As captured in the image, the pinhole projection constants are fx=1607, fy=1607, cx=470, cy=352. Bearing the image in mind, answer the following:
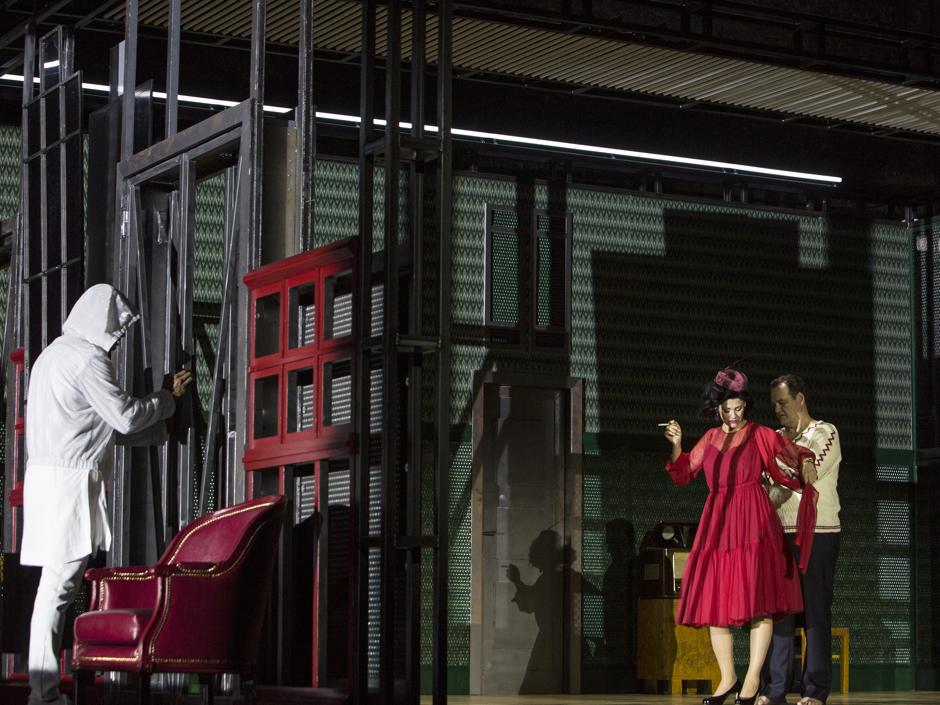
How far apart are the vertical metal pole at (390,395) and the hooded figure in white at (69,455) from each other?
109 centimetres

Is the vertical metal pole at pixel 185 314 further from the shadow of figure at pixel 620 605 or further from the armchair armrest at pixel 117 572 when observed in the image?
the shadow of figure at pixel 620 605

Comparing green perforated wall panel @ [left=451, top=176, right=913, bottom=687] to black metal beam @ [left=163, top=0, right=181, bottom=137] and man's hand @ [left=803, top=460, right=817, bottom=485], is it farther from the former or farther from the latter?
man's hand @ [left=803, top=460, right=817, bottom=485]

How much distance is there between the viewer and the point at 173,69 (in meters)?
7.36

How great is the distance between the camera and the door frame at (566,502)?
9.88 metres

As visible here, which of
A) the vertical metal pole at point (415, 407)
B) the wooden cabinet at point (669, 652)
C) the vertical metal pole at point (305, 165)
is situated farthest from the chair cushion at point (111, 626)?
the wooden cabinet at point (669, 652)

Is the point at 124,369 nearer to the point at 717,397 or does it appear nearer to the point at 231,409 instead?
the point at 231,409

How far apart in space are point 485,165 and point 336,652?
194 inches

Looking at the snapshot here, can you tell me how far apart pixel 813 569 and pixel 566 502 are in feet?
12.0

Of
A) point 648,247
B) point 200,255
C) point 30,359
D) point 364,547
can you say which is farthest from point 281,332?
point 648,247

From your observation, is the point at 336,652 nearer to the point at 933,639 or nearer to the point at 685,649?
the point at 685,649

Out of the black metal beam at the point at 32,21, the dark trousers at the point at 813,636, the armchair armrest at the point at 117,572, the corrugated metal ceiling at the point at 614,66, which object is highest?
the black metal beam at the point at 32,21

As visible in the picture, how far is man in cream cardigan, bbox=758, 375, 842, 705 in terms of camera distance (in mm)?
6676

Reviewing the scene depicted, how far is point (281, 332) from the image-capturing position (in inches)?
255

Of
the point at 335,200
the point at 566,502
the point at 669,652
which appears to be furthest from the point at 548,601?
the point at 335,200
